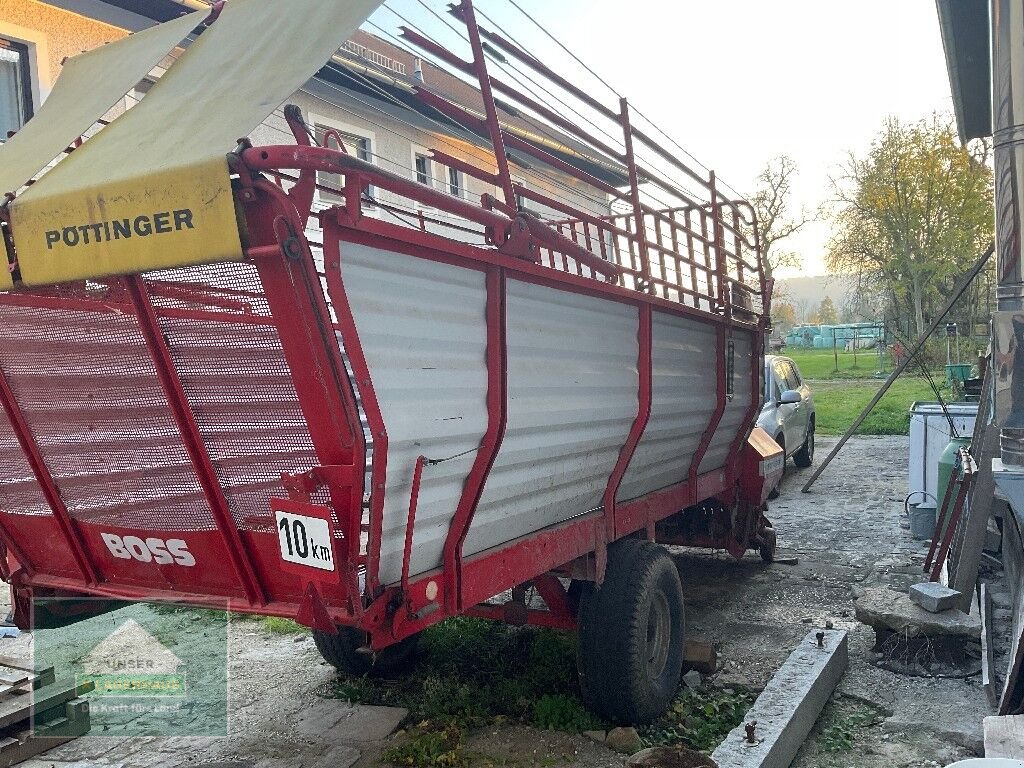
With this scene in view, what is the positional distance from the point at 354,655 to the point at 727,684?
2053 mm

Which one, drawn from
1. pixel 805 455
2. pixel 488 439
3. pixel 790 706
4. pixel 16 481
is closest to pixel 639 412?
pixel 488 439

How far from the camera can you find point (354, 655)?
175 inches

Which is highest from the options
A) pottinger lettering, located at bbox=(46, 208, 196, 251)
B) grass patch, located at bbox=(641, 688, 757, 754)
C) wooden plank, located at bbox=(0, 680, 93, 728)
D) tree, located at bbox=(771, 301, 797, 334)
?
tree, located at bbox=(771, 301, 797, 334)

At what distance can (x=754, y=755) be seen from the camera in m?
3.25

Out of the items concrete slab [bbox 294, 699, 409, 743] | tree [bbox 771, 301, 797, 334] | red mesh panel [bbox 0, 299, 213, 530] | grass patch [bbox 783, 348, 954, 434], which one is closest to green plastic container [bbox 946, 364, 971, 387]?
grass patch [bbox 783, 348, 954, 434]

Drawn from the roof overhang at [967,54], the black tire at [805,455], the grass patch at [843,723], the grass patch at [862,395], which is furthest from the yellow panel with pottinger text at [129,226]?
Result: the black tire at [805,455]

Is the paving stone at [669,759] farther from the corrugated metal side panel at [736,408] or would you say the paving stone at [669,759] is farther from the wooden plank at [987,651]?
the corrugated metal side panel at [736,408]

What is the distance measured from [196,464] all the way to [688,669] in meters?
3.04

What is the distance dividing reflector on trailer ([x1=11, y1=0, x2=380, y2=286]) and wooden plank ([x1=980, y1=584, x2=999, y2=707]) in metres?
3.87

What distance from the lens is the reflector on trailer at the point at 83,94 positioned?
114 inches

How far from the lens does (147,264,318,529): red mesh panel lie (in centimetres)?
249

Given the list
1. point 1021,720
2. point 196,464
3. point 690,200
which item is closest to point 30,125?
point 196,464

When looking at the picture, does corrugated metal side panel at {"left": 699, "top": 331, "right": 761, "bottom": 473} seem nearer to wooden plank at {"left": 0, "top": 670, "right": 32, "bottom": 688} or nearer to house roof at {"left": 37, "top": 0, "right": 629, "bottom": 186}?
house roof at {"left": 37, "top": 0, "right": 629, "bottom": 186}

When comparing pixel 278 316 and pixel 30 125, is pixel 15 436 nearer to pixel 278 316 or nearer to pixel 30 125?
pixel 30 125
